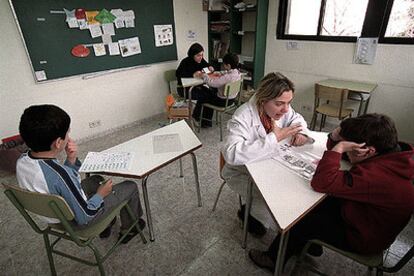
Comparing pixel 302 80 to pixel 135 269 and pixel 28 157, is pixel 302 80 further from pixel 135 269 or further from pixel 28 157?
pixel 28 157

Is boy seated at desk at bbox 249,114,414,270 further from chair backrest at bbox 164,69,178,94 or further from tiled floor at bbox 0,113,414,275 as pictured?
chair backrest at bbox 164,69,178,94

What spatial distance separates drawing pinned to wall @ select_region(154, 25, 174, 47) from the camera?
375cm

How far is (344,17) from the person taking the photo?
10.7 feet

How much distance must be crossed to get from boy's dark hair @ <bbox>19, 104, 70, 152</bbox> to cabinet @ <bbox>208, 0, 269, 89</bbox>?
350cm

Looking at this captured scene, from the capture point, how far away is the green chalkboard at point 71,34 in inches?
105

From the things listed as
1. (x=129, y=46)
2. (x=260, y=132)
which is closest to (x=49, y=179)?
(x=260, y=132)

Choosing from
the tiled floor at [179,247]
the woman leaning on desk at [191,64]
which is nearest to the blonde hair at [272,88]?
the tiled floor at [179,247]

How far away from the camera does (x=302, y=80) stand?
392cm

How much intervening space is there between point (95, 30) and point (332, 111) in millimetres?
3201

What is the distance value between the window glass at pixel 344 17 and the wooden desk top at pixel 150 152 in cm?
278

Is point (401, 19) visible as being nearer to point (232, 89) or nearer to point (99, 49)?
point (232, 89)

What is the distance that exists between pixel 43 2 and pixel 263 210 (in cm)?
309

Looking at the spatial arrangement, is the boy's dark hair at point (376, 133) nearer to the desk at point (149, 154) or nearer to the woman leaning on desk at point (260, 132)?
the woman leaning on desk at point (260, 132)

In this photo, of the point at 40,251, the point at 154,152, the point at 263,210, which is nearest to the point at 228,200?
the point at 263,210
